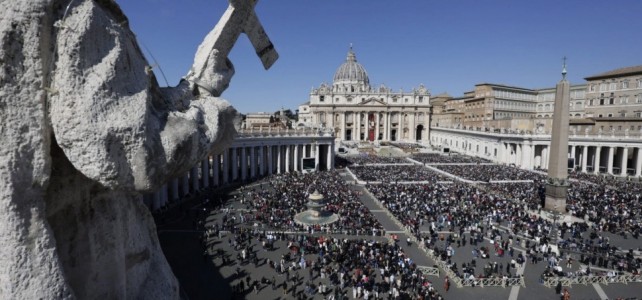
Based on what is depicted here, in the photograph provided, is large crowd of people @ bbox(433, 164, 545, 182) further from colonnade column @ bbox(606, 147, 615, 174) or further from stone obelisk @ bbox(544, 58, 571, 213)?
stone obelisk @ bbox(544, 58, 571, 213)

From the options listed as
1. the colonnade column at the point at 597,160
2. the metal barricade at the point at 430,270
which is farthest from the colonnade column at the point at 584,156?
the metal barricade at the point at 430,270

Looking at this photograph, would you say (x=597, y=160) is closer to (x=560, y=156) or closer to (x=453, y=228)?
(x=560, y=156)

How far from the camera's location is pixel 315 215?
27.6m

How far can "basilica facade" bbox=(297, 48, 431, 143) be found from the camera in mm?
114375

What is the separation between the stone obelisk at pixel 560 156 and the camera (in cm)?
2933

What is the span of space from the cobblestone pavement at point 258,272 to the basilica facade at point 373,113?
88.4 metres

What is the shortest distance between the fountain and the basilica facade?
278ft

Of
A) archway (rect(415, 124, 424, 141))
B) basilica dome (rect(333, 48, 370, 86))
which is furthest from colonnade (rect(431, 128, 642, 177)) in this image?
basilica dome (rect(333, 48, 370, 86))

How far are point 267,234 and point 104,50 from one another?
21.5 meters

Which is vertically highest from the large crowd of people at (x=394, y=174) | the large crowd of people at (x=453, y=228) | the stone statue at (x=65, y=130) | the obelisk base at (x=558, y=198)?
the stone statue at (x=65, y=130)

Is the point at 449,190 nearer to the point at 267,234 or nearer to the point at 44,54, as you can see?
the point at 267,234

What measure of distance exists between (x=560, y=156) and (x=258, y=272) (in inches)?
991

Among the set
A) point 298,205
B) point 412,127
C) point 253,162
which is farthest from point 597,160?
point 412,127

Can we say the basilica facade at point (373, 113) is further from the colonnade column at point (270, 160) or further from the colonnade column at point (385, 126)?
the colonnade column at point (270, 160)
